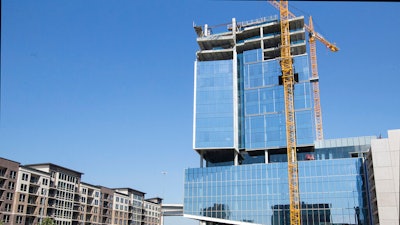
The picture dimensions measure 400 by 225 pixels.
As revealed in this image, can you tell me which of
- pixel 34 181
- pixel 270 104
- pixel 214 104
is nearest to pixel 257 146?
pixel 270 104

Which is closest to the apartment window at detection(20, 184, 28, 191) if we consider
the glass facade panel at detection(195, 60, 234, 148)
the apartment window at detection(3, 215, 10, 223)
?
the apartment window at detection(3, 215, 10, 223)

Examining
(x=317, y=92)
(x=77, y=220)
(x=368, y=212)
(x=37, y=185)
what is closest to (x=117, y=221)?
(x=77, y=220)

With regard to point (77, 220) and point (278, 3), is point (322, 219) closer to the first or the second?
point (278, 3)

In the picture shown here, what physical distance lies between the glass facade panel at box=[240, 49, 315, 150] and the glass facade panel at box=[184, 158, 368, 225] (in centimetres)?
720

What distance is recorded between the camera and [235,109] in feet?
374

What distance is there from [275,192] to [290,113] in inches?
819

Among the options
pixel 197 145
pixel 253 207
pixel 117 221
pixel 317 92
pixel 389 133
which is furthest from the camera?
pixel 117 221

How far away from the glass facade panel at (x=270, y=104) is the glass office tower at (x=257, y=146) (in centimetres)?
26

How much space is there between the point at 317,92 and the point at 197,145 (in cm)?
5079

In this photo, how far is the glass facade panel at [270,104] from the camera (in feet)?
351

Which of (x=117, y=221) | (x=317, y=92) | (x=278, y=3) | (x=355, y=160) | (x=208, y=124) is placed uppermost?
(x=278, y=3)

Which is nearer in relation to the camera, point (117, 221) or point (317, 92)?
point (317, 92)

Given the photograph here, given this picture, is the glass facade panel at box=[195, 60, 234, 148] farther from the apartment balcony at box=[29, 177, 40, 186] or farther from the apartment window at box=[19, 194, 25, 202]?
the apartment window at box=[19, 194, 25, 202]

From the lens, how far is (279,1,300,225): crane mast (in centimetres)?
10004
